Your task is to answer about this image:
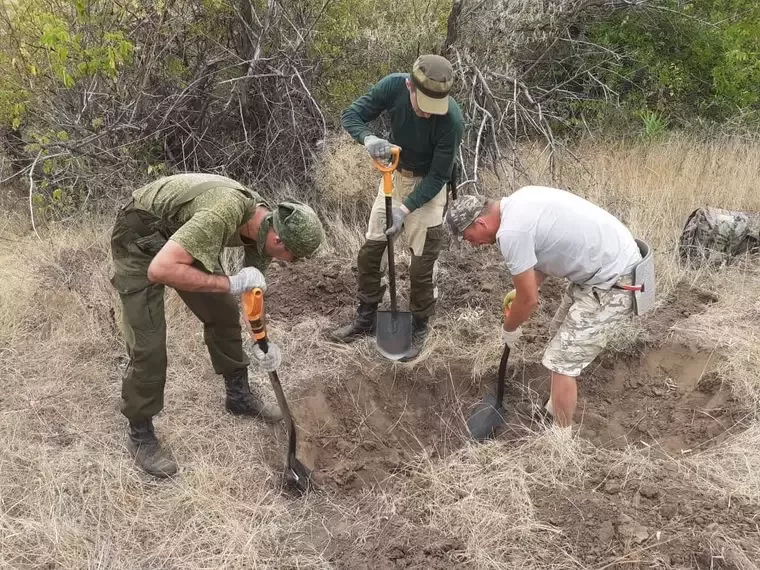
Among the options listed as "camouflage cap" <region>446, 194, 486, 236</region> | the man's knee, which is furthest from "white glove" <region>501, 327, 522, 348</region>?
the man's knee

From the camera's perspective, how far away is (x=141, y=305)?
2758mm

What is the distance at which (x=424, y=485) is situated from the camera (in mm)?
3039

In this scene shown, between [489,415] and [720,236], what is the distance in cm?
277

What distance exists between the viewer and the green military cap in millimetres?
3305

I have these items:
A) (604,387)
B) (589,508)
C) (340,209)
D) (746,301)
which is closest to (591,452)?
(589,508)

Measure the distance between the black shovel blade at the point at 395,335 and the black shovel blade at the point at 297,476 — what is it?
1066mm

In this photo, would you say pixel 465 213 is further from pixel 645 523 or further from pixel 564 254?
pixel 645 523

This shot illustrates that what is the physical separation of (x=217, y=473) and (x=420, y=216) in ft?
6.51

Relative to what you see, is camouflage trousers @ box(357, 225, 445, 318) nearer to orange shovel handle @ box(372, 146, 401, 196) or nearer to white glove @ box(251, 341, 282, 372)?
orange shovel handle @ box(372, 146, 401, 196)

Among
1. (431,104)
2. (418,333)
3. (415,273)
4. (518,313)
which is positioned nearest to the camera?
(518,313)

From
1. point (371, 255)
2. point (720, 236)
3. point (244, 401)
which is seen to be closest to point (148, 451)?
point (244, 401)

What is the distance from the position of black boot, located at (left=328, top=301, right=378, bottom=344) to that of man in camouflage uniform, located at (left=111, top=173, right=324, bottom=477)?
110 centimetres

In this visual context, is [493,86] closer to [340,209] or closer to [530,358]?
[340,209]

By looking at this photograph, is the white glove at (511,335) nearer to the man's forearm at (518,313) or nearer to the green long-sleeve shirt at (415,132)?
the man's forearm at (518,313)
